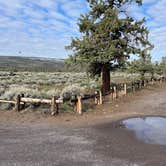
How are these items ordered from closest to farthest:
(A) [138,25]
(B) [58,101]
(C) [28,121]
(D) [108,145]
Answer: (D) [108,145] < (C) [28,121] < (B) [58,101] < (A) [138,25]

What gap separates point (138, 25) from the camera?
21562 millimetres

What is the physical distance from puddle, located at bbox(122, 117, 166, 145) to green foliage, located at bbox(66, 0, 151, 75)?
26.8ft

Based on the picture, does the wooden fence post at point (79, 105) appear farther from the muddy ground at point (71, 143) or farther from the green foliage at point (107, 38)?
the green foliage at point (107, 38)

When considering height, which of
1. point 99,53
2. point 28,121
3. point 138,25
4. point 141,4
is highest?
point 141,4

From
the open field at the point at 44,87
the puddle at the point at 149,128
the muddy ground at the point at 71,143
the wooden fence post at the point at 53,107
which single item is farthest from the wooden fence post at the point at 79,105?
the open field at the point at 44,87

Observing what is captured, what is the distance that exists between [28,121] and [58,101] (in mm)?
1904

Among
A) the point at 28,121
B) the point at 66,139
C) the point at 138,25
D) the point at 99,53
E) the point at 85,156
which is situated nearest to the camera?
the point at 85,156

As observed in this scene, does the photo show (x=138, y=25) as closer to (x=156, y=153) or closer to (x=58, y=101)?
(x=58, y=101)

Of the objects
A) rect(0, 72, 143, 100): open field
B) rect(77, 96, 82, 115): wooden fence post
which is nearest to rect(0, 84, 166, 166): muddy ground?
rect(77, 96, 82, 115): wooden fence post

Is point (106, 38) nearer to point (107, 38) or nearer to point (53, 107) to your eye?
point (107, 38)

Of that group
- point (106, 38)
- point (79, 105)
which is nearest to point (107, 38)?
point (106, 38)

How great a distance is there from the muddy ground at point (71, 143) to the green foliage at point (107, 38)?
7.67 metres

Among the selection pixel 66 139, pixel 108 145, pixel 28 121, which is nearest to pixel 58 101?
pixel 28 121

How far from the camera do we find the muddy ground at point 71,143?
269 inches
